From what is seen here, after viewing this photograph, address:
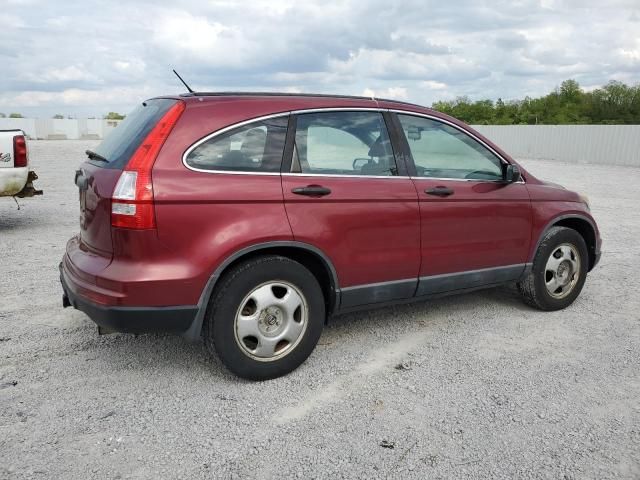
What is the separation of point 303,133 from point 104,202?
130cm

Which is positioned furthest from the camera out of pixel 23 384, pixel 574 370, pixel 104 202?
pixel 574 370

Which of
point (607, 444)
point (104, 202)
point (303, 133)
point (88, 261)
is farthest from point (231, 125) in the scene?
point (607, 444)

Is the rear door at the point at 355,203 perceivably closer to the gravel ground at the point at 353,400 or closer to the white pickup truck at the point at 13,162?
the gravel ground at the point at 353,400

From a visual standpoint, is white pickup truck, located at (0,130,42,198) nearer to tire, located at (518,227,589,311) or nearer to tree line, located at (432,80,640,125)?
tire, located at (518,227,589,311)

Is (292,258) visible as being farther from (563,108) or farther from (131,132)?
(563,108)

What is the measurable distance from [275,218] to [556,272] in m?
2.82

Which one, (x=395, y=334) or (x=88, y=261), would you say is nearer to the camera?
(x=88, y=261)

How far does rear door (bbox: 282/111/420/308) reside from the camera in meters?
3.71

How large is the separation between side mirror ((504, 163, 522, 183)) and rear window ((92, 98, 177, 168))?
262 cm

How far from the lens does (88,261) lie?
355cm

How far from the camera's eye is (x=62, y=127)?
68000 mm

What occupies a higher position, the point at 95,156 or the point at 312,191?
the point at 95,156

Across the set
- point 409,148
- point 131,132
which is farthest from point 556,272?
point 131,132

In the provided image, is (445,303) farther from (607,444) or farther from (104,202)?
(104,202)
